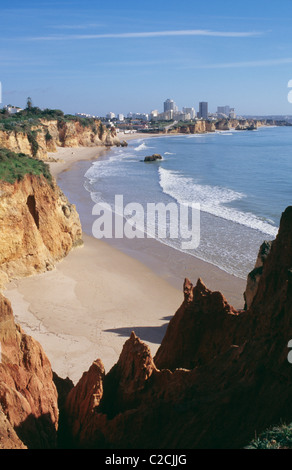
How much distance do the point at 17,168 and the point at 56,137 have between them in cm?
6552

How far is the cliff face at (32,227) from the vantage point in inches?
677

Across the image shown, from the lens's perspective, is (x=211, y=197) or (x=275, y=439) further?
(x=211, y=197)

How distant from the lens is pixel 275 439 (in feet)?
18.4

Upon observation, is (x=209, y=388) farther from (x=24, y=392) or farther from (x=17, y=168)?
(x=17, y=168)

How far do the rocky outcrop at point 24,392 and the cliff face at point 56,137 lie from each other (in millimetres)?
41907

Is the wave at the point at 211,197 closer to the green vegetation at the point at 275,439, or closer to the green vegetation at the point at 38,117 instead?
the green vegetation at the point at 275,439

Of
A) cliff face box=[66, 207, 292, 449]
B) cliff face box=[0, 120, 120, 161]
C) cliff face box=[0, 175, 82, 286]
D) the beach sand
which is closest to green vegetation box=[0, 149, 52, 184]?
cliff face box=[0, 175, 82, 286]

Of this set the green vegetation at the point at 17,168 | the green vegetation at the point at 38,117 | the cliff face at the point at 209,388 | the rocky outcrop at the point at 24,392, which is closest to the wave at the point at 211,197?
the green vegetation at the point at 17,168

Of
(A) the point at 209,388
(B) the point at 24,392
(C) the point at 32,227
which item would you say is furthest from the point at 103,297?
(A) the point at 209,388

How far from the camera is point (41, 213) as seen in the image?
19.2m

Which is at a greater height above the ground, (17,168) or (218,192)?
(17,168)

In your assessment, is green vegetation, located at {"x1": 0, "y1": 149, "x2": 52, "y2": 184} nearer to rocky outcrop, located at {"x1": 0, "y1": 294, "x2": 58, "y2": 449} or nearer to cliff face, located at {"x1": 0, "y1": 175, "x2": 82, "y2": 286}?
cliff face, located at {"x1": 0, "y1": 175, "x2": 82, "y2": 286}

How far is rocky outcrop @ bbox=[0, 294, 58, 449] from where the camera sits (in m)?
6.82

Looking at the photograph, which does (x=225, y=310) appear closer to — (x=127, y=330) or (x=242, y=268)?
(x=127, y=330)
